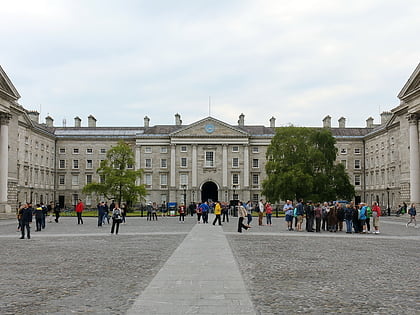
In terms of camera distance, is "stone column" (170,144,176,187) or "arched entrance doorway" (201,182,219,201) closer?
"stone column" (170,144,176,187)

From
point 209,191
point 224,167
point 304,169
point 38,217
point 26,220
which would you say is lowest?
point 38,217

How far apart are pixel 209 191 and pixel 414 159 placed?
46.7 m

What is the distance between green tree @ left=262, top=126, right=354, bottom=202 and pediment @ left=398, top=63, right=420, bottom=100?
14.9 meters

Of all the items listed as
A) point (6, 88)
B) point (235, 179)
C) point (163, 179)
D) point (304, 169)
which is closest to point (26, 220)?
point (6, 88)

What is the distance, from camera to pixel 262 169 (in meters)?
87.7

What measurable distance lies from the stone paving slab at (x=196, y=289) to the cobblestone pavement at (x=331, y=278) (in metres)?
0.33

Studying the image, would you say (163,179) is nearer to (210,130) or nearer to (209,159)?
(209,159)

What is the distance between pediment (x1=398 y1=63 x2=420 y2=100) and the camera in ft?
150

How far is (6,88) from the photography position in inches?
1886

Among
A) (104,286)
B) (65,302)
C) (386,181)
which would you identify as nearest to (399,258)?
(104,286)

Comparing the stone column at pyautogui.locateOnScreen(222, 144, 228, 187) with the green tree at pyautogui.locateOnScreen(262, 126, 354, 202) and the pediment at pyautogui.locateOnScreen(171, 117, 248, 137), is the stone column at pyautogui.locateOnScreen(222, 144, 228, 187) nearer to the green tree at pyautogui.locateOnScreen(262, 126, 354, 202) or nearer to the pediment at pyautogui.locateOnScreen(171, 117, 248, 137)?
the pediment at pyautogui.locateOnScreen(171, 117, 248, 137)

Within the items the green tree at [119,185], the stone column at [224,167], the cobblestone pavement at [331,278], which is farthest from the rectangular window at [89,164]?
the cobblestone pavement at [331,278]

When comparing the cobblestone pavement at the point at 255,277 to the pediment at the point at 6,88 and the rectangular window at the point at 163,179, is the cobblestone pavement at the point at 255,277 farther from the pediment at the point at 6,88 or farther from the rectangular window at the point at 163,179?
the rectangular window at the point at 163,179

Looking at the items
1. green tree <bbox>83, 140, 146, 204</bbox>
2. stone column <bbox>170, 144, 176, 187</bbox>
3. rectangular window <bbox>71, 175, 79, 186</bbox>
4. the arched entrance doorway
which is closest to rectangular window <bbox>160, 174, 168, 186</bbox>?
stone column <bbox>170, 144, 176, 187</bbox>
